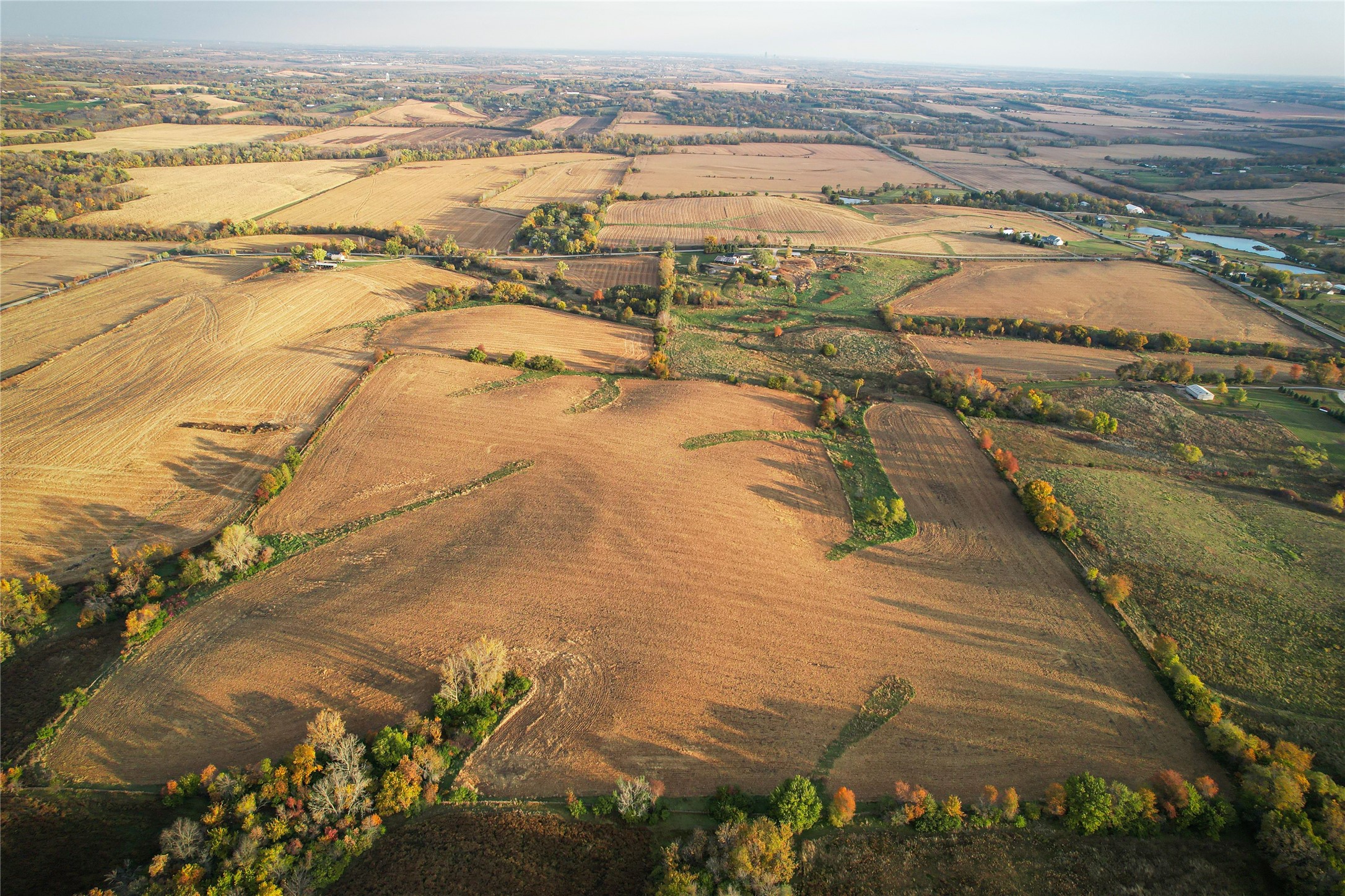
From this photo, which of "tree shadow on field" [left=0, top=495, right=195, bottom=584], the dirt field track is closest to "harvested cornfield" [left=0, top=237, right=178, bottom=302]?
"tree shadow on field" [left=0, top=495, right=195, bottom=584]

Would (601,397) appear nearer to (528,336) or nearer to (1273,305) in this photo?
(528,336)

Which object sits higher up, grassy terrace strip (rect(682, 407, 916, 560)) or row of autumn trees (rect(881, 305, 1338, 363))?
row of autumn trees (rect(881, 305, 1338, 363))

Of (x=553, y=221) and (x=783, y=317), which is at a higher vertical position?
(x=553, y=221)

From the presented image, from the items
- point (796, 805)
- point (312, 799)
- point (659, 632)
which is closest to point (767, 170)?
point (659, 632)

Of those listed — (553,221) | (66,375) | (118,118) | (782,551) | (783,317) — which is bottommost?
(782,551)

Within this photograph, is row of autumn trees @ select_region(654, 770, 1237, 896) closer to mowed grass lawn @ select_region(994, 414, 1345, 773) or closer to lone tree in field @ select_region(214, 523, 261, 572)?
mowed grass lawn @ select_region(994, 414, 1345, 773)

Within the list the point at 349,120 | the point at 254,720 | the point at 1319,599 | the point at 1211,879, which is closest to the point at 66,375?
the point at 254,720

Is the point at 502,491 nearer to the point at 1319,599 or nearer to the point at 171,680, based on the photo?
the point at 171,680
